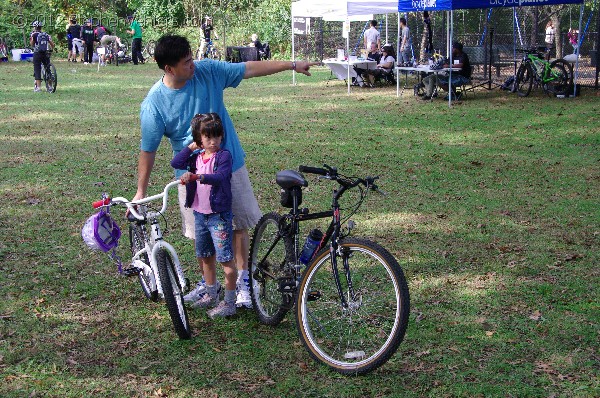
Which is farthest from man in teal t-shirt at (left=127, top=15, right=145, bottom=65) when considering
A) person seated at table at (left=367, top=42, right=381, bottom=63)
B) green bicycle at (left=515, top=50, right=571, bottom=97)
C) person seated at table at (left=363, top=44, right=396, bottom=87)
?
green bicycle at (left=515, top=50, right=571, bottom=97)

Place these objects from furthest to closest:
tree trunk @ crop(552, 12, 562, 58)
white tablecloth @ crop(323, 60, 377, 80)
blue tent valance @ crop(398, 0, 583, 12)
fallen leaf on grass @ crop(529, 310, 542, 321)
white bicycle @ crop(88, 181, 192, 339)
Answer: tree trunk @ crop(552, 12, 562, 58), white tablecloth @ crop(323, 60, 377, 80), blue tent valance @ crop(398, 0, 583, 12), fallen leaf on grass @ crop(529, 310, 542, 321), white bicycle @ crop(88, 181, 192, 339)

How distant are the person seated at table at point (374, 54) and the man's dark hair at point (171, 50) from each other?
1795cm

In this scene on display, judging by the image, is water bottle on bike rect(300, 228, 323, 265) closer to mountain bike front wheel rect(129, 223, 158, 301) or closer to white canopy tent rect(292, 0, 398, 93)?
mountain bike front wheel rect(129, 223, 158, 301)

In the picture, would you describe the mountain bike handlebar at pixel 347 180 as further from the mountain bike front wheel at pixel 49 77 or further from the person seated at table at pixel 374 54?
the person seated at table at pixel 374 54

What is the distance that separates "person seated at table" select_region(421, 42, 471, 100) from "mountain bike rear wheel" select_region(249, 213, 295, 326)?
13.1 m

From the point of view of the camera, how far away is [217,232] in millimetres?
4852

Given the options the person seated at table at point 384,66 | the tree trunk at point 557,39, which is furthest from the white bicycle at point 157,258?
the tree trunk at point 557,39

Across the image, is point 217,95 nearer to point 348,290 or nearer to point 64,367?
point 348,290

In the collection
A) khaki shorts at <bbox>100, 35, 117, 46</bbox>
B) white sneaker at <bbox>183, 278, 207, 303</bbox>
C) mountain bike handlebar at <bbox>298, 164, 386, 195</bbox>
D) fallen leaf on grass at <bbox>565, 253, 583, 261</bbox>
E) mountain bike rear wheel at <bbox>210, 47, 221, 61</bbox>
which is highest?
khaki shorts at <bbox>100, 35, 117, 46</bbox>

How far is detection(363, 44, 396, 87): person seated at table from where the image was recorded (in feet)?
71.2

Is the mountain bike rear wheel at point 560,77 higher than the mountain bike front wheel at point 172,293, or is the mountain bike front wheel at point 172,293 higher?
the mountain bike rear wheel at point 560,77

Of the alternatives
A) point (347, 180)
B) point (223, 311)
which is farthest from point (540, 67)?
point (347, 180)

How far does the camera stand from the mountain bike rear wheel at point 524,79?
17938 millimetres

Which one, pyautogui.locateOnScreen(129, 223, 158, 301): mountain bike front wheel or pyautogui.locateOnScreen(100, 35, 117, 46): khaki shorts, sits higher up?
pyautogui.locateOnScreen(100, 35, 117, 46): khaki shorts
